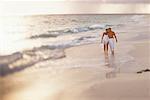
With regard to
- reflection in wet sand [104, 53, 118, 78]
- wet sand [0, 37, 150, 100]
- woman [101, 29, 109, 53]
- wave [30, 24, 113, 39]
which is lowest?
wet sand [0, 37, 150, 100]

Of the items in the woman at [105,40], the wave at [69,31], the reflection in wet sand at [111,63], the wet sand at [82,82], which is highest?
the wave at [69,31]

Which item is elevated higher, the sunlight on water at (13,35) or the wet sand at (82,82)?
the sunlight on water at (13,35)

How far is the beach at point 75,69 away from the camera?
1.43 metres

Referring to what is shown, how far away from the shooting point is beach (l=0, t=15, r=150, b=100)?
1426 mm

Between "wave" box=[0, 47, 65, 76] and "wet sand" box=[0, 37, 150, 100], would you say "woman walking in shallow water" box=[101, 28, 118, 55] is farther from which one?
"wave" box=[0, 47, 65, 76]

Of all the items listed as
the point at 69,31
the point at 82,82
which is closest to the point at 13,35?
the point at 69,31

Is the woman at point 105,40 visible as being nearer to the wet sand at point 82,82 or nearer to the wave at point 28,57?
the wet sand at point 82,82

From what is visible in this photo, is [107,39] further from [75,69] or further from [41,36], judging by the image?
[41,36]

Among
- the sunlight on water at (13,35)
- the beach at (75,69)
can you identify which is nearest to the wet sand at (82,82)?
the beach at (75,69)

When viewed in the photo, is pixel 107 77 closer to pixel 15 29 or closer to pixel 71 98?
pixel 71 98

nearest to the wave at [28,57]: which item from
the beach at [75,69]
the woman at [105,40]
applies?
the beach at [75,69]

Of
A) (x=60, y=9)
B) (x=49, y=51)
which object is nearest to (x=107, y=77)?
(x=49, y=51)

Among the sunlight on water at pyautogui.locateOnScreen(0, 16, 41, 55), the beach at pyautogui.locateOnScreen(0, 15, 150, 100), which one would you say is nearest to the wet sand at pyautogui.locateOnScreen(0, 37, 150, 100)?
the beach at pyautogui.locateOnScreen(0, 15, 150, 100)

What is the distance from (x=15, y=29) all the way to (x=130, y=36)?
656 mm
